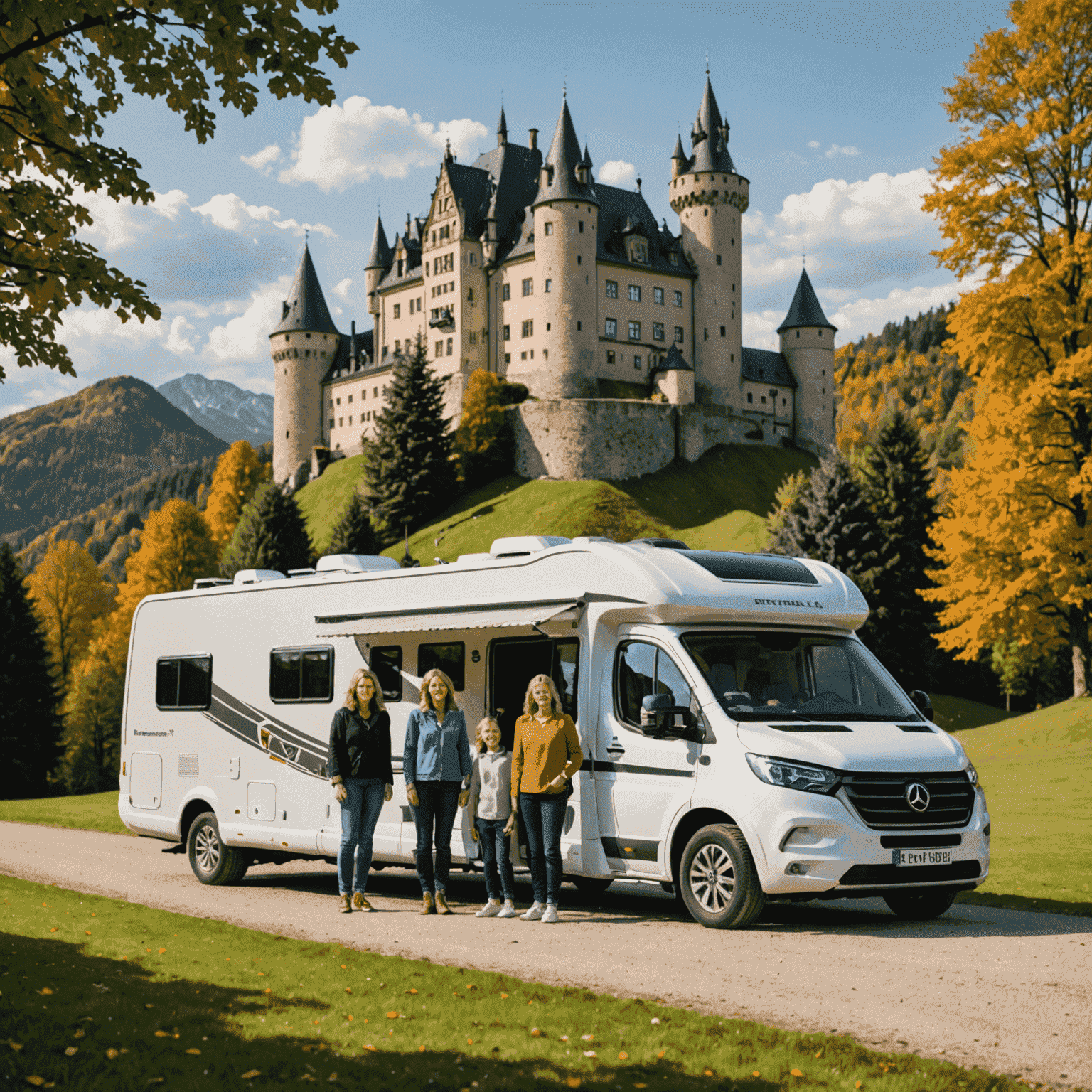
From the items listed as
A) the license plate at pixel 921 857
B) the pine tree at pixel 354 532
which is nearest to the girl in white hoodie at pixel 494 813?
the license plate at pixel 921 857

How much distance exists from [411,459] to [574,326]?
18542 millimetres

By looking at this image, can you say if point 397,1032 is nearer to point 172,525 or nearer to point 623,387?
point 172,525

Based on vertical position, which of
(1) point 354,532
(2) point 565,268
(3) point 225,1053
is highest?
(2) point 565,268

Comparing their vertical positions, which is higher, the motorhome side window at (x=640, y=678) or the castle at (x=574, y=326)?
the castle at (x=574, y=326)

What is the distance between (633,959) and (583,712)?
9.82 feet

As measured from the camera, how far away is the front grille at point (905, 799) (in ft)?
32.3

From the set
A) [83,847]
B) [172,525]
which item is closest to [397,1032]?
[83,847]

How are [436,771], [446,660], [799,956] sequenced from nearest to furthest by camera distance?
[799,956]
[436,771]
[446,660]

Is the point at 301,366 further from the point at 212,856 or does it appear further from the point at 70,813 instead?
the point at 212,856

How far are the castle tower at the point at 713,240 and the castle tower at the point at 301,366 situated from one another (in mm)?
34641

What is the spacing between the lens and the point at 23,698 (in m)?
48.5

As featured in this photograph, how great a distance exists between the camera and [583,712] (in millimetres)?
11648

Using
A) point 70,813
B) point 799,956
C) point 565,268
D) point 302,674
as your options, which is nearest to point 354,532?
point 565,268

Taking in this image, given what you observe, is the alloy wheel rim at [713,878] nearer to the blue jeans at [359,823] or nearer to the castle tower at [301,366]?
the blue jeans at [359,823]
